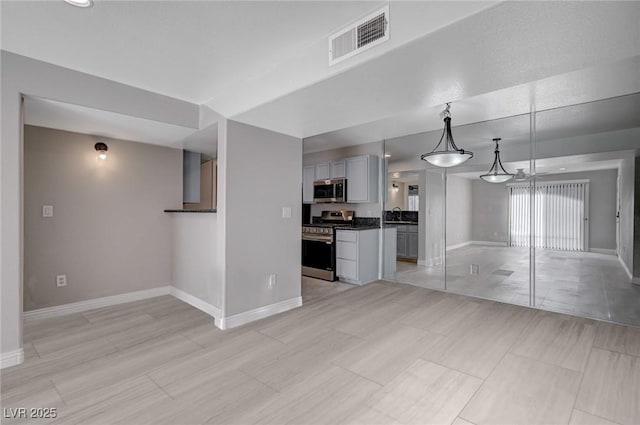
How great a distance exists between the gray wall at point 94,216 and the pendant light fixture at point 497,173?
4.40m

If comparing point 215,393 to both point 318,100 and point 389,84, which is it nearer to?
point 318,100

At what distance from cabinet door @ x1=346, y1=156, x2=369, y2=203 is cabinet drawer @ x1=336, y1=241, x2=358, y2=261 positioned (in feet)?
2.70

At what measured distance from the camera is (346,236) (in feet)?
15.5

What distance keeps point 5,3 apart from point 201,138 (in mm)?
2019

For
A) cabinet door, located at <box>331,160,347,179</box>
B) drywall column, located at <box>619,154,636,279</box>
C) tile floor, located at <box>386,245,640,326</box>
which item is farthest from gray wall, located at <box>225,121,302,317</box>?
drywall column, located at <box>619,154,636,279</box>

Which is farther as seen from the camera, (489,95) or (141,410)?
(489,95)

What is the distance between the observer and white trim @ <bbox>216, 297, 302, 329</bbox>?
294 centimetres

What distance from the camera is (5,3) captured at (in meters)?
1.68

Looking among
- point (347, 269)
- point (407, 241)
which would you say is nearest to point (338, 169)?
point (347, 269)

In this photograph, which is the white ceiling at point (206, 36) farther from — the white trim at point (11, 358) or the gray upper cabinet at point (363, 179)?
the gray upper cabinet at point (363, 179)

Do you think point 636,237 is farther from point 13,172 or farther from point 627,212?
point 13,172

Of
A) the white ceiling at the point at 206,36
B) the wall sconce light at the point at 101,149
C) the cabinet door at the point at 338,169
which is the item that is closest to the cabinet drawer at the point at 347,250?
the cabinet door at the point at 338,169

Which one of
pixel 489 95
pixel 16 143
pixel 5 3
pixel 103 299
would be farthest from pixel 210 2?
pixel 103 299

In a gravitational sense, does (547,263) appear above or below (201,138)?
below
